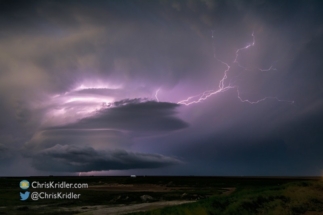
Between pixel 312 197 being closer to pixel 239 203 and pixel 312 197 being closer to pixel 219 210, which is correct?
pixel 239 203

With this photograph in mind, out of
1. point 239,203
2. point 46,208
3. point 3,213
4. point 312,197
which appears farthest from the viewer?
point 46,208

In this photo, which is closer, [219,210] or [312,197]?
[219,210]

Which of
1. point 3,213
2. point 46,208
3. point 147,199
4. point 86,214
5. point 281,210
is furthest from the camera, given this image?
point 147,199

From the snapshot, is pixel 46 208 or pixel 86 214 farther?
pixel 46 208

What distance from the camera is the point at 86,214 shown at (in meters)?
31.1

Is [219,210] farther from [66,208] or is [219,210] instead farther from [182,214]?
[66,208]

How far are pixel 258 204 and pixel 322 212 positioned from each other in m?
4.96

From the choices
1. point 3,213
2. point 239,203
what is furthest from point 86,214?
point 239,203

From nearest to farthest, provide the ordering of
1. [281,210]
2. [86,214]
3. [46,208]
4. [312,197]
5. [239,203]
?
[281,210] < [239,203] < [312,197] < [86,214] < [46,208]

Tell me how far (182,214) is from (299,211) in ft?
31.5

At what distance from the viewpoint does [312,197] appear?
26438 millimetres

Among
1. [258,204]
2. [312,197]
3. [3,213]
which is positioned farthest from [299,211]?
[3,213]

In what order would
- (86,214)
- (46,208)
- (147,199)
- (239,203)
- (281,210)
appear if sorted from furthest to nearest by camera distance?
1. (147,199)
2. (46,208)
3. (86,214)
4. (239,203)
5. (281,210)

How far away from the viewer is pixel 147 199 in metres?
48.6
